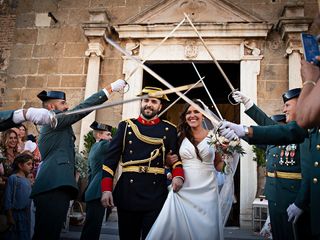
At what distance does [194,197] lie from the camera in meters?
3.82

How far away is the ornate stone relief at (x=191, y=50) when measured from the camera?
844 centimetres

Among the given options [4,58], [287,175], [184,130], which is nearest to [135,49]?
[4,58]

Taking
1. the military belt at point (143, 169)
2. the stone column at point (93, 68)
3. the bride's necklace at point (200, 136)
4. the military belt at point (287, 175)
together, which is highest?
the stone column at point (93, 68)

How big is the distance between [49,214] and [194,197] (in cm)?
156

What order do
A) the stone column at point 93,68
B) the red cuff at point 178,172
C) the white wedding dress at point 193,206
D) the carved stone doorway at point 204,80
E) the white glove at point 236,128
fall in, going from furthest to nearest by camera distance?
the carved stone doorway at point 204,80
the stone column at point 93,68
the red cuff at point 178,172
the white wedding dress at point 193,206
the white glove at point 236,128

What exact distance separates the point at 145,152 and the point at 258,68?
5.44 metres

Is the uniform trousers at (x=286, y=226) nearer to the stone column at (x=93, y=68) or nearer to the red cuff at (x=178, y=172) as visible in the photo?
the red cuff at (x=178, y=172)

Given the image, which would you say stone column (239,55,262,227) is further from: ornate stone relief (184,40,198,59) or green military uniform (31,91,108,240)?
green military uniform (31,91,108,240)

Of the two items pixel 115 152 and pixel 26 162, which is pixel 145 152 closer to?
pixel 115 152

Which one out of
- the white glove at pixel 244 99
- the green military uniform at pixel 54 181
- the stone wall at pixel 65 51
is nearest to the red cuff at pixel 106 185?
the green military uniform at pixel 54 181

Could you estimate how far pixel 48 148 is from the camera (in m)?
3.65

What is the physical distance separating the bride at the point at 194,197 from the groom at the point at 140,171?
14 centimetres

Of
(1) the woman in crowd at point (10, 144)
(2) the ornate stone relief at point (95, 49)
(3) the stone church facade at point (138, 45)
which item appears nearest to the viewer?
(1) the woman in crowd at point (10, 144)

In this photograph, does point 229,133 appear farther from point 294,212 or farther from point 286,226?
point 286,226
